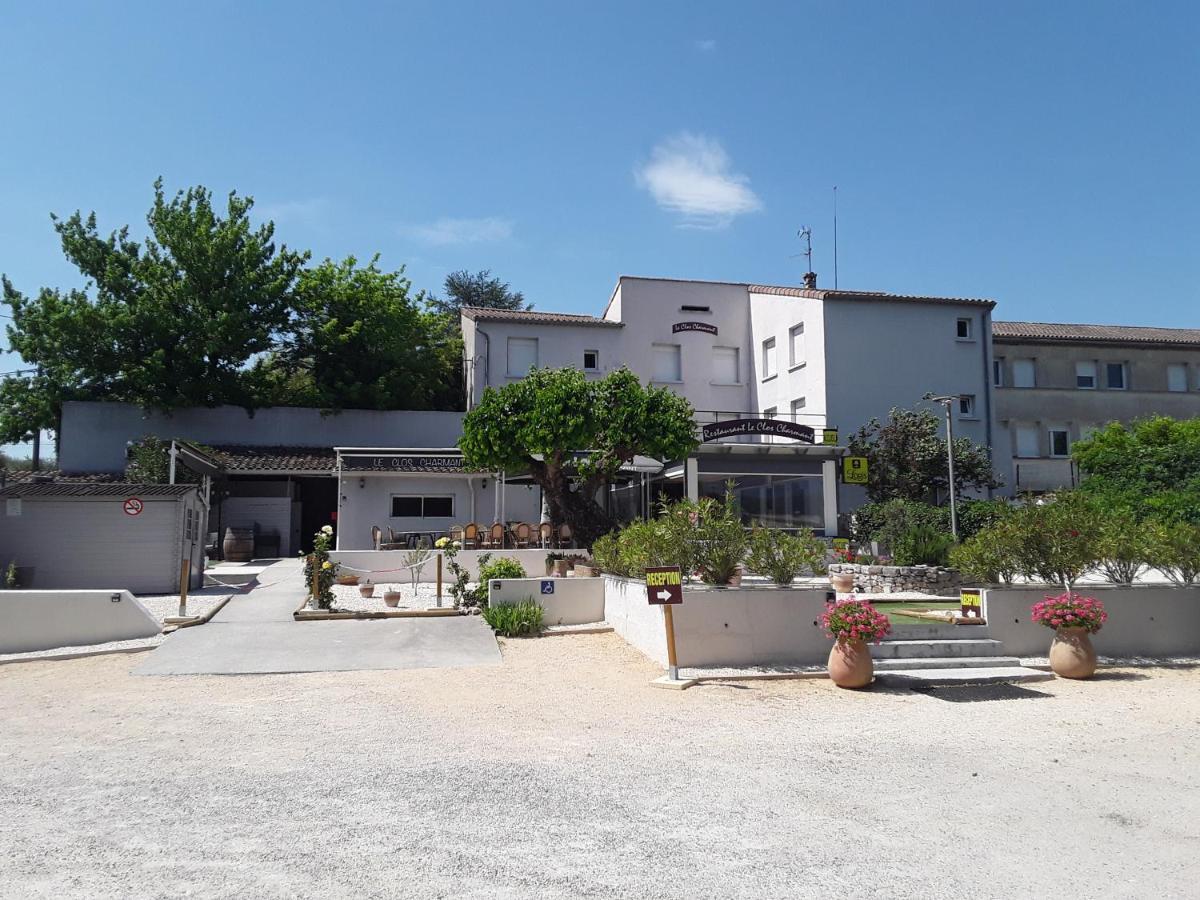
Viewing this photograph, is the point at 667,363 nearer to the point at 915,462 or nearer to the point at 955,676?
the point at 915,462

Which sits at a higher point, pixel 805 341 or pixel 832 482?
pixel 805 341

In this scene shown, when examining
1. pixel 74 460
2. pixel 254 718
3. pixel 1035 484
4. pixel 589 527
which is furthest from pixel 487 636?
pixel 1035 484

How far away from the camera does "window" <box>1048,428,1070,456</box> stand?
3134 cm

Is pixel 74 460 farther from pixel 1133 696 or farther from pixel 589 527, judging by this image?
pixel 1133 696

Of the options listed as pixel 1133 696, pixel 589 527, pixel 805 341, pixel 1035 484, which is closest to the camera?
pixel 1133 696

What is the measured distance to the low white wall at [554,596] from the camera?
14.2m

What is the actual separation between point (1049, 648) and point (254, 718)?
9.58 metres

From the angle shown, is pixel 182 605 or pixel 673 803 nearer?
pixel 673 803

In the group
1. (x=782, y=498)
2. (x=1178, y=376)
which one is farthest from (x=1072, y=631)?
(x=1178, y=376)

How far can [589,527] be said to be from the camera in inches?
734

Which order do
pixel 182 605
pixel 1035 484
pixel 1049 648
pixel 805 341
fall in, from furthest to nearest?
1. pixel 1035 484
2. pixel 805 341
3. pixel 182 605
4. pixel 1049 648

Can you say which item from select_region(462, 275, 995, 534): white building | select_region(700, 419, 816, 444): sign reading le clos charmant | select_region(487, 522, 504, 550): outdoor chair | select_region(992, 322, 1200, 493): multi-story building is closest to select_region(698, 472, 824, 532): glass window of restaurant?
select_region(462, 275, 995, 534): white building

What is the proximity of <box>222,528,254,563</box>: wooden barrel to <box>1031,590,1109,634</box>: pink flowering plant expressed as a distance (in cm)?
2149

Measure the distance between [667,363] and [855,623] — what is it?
21879 mm
